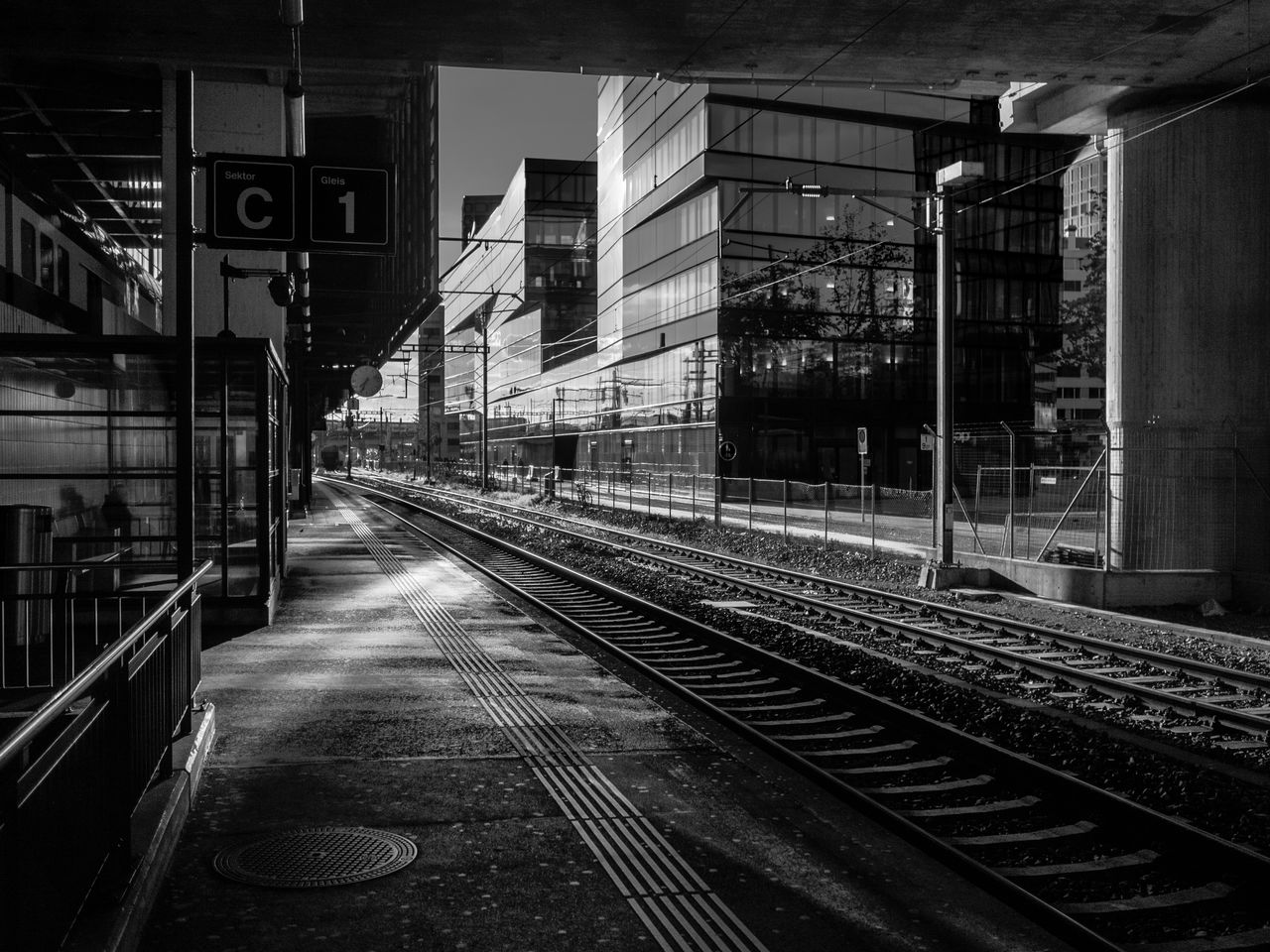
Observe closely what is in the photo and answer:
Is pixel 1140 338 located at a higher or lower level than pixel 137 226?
lower

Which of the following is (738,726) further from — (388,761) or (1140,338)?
(1140,338)

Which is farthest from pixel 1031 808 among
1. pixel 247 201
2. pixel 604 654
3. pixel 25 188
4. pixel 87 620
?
pixel 25 188

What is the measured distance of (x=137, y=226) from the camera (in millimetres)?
28062

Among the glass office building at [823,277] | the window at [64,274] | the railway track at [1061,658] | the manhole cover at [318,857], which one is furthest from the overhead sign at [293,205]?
the glass office building at [823,277]

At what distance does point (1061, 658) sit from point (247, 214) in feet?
29.9

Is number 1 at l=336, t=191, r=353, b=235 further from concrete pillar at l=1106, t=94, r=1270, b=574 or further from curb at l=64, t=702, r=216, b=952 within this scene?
concrete pillar at l=1106, t=94, r=1270, b=574

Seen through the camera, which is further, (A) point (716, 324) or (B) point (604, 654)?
(A) point (716, 324)

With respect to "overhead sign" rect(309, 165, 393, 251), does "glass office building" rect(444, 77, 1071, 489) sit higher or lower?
higher

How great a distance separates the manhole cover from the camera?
5.47 meters

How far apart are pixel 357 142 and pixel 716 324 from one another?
21.8 meters

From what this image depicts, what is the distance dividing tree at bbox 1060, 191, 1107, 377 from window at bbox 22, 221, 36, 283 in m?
48.5

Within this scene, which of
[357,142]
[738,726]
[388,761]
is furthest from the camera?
[357,142]

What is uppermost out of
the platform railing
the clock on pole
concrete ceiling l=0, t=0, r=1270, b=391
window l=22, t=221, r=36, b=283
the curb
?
concrete ceiling l=0, t=0, r=1270, b=391

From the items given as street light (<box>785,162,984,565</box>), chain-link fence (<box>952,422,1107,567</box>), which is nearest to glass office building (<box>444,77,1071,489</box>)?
chain-link fence (<box>952,422,1107,567</box>)
